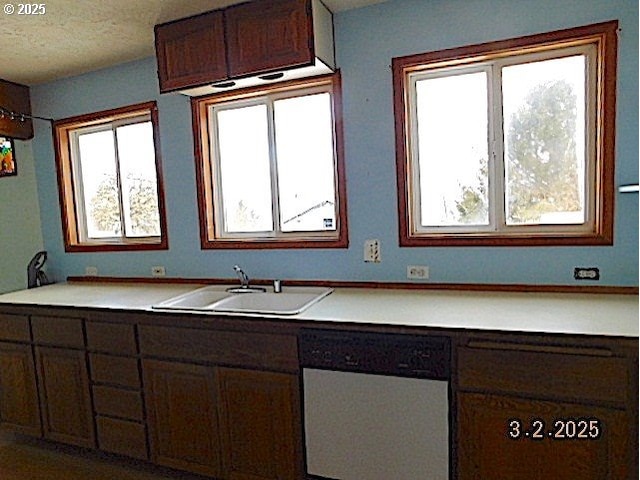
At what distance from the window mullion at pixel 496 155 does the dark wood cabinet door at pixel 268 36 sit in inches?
37.6

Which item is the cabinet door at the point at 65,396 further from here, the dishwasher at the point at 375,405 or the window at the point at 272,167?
the dishwasher at the point at 375,405

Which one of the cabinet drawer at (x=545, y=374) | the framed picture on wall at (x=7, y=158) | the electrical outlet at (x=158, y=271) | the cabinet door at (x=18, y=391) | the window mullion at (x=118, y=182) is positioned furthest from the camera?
the framed picture on wall at (x=7, y=158)

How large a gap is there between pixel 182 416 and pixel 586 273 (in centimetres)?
215

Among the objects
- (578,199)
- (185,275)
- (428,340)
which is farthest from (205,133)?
(578,199)

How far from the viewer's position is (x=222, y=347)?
217 cm

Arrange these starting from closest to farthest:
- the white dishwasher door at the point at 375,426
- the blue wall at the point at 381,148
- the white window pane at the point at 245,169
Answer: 1. the white dishwasher door at the point at 375,426
2. the blue wall at the point at 381,148
3. the white window pane at the point at 245,169

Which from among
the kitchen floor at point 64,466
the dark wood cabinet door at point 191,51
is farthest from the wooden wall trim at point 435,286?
the dark wood cabinet door at point 191,51

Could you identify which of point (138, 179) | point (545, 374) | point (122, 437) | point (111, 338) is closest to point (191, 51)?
point (138, 179)

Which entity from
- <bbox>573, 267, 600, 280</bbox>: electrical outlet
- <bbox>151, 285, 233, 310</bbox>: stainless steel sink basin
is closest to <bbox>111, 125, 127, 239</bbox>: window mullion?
<bbox>151, 285, 233, 310</bbox>: stainless steel sink basin

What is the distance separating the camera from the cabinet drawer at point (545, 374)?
1.54 meters

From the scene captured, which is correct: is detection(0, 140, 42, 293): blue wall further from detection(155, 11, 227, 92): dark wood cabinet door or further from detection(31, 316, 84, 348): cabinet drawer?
detection(155, 11, 227, 92): dark wood cabinet door

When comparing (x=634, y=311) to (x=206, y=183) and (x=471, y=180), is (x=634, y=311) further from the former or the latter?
(x=206, y=183)

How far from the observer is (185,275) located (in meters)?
3.08
